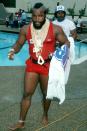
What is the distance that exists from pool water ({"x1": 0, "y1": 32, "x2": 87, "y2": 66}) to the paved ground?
506 cm

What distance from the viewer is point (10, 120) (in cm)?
598

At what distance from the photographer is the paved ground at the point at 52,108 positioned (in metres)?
5.77

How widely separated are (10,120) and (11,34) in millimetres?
21602

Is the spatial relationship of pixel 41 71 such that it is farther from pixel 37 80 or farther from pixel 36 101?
pixel 36 101

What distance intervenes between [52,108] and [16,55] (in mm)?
11960

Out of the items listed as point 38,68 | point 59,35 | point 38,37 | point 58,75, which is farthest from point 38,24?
point 58,75

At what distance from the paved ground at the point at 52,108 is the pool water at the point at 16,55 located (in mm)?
5062

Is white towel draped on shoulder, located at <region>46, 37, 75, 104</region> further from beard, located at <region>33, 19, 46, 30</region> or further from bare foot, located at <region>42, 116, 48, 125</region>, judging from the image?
bare foot, located at <region>42, 116, 48, 125</region>

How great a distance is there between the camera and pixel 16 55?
61.1ft

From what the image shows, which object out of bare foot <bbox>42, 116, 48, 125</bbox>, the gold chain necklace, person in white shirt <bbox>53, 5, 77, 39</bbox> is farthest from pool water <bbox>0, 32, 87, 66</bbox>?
the gold chain necklace

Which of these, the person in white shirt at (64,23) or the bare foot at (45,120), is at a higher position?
the person in white shirt at (64,23)

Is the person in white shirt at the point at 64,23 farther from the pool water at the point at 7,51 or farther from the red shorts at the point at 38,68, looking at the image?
the pool water at the point at 7,51

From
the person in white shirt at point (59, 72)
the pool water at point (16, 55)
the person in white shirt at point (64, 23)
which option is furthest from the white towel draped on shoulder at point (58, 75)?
the pool water at point (16, 55)

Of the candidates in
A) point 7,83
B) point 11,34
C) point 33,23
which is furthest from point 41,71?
point 11,34
